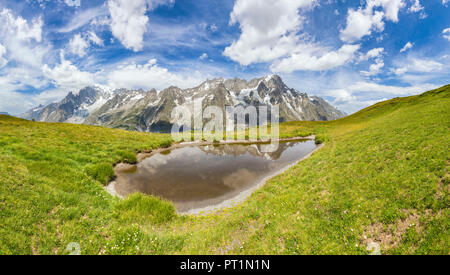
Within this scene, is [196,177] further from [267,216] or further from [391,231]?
[391,231]

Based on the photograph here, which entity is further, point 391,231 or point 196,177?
point 196,177

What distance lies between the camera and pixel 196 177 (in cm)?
2094

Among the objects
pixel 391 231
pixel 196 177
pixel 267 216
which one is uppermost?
pixel 391 231

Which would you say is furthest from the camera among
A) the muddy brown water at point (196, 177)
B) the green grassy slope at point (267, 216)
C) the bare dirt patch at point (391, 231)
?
the muddy brown water at point (196, 177)

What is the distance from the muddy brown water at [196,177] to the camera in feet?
53.8

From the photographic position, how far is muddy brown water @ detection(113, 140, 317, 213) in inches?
646

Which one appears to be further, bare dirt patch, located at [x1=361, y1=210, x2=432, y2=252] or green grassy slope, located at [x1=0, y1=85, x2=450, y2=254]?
green grassy slope, located at [x1=0, y1=85, x2=450, y2=254]

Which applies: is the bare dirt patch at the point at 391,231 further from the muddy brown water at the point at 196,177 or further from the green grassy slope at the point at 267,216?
the muddy brown water at the point at 196,177

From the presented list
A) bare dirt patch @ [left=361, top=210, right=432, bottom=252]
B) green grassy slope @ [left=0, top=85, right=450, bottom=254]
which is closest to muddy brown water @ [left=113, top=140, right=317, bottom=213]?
green grassy slope @ [left=0, top=85, right=450, bottom=254]

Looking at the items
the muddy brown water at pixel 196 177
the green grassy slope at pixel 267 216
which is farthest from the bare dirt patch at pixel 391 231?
the muddy brown water at pixel 196 177

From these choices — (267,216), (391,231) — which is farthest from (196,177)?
(391,231)

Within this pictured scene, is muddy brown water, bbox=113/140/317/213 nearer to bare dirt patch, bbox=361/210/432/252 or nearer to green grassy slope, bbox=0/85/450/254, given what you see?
green grassy slope, bbox=0/85/450/254
